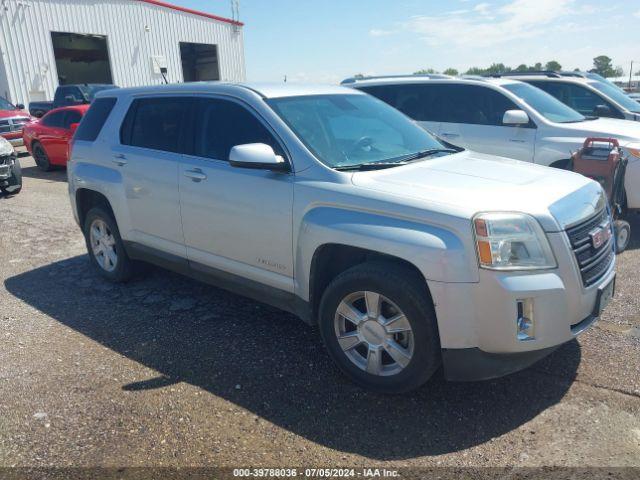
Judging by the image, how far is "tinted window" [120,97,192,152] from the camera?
4551 mm

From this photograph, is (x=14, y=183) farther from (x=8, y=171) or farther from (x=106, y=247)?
(x=106, y=247)

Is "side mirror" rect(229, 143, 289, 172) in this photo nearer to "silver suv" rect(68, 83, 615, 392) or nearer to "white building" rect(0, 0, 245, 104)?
"silver suv" rect(68, 83, 615, 392)

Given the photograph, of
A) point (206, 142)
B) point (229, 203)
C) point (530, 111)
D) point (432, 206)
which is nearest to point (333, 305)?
point (432, 206)

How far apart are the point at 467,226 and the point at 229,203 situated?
1818mm

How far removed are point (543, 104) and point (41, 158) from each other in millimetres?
11210

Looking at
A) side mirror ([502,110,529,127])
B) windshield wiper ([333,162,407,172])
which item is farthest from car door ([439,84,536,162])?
windshield wiper ([333,162,407,172])

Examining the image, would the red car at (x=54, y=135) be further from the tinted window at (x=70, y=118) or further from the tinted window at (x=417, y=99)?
the tinted window at (x=417, y=99)

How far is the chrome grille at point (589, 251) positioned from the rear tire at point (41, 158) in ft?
41.6

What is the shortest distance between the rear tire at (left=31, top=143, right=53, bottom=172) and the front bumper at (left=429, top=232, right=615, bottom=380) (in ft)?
41.0

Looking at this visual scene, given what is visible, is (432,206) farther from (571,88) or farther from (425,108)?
(571,88)

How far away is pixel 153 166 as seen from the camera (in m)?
4.62

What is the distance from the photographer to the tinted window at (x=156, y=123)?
4551 millimetres

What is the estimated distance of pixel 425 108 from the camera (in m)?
8.00

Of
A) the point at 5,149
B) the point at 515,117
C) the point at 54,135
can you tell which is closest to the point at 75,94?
the point at 54,135
